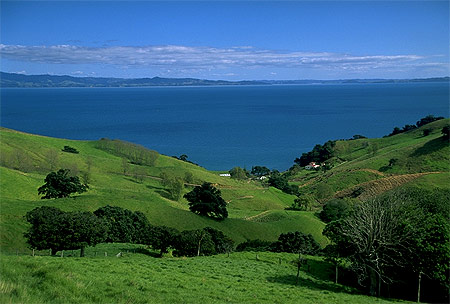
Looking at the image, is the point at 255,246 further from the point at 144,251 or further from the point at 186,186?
the point at 186,186

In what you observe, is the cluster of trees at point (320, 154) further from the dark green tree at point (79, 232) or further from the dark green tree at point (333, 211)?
the dark green tree at point (79, 232)

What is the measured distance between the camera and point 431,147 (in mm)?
102312

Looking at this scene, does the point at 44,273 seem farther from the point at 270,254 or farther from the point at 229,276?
the point at 270,254

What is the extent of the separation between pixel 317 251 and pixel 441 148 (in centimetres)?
7558

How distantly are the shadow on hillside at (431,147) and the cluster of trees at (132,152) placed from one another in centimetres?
6852

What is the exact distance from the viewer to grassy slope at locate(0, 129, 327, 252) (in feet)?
159

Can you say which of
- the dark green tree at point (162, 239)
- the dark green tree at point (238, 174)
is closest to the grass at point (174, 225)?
the dark green tree at point (162, 239)

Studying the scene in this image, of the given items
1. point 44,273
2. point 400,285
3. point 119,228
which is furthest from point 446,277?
point 119,228

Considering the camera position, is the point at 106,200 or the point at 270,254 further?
the point at 106,200

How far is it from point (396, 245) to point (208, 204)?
37081 mm

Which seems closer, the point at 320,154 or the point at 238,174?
the point at 238,174

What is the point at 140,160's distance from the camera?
362 ft

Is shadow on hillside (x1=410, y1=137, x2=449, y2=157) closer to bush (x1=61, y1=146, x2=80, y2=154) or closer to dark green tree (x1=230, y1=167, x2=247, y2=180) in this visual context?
dark green tree (x1=230, y1=167, x2=247, y2=180)

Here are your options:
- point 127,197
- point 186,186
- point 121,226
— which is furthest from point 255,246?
point 186,186
